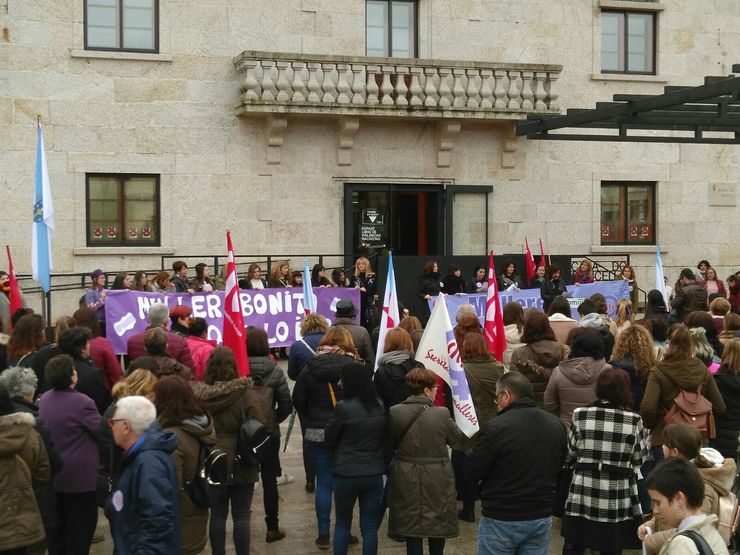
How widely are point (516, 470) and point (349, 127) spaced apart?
601 inches

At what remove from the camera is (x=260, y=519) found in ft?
31.8

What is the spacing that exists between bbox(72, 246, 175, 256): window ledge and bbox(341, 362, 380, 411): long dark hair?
13.3 m

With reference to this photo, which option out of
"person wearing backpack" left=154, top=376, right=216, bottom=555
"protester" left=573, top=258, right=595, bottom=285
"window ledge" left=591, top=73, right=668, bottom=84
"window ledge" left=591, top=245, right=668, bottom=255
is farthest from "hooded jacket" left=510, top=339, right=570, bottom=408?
"window ledge" left=591, top=73, right=668, bottom=84

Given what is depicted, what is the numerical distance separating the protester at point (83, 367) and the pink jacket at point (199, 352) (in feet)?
3.17

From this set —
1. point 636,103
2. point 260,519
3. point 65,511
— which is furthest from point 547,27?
point 65,511

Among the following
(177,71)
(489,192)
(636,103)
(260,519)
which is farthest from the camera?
(489,192)

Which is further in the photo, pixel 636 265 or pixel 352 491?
pixel 636 265

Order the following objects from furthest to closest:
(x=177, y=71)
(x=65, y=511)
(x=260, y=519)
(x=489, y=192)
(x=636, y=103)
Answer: (x=489, y=192)
(x=177, y=71)
(x=636, y=103)
(x=260, y=519)
(x=65, y=511)

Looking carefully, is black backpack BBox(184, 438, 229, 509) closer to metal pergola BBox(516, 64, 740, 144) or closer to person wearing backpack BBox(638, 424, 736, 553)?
person wearing backpack BBox(638, 424, 736, 553)

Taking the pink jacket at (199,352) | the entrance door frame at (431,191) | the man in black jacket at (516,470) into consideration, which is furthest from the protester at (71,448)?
the entrance door frame at (431,191)

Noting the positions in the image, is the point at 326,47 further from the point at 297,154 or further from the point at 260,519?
the point at 260,519

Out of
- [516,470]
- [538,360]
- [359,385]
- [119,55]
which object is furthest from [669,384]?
[119,55]

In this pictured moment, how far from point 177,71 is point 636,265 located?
10.4m

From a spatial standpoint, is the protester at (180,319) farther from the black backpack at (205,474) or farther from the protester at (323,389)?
the black backpack at (205,474)
